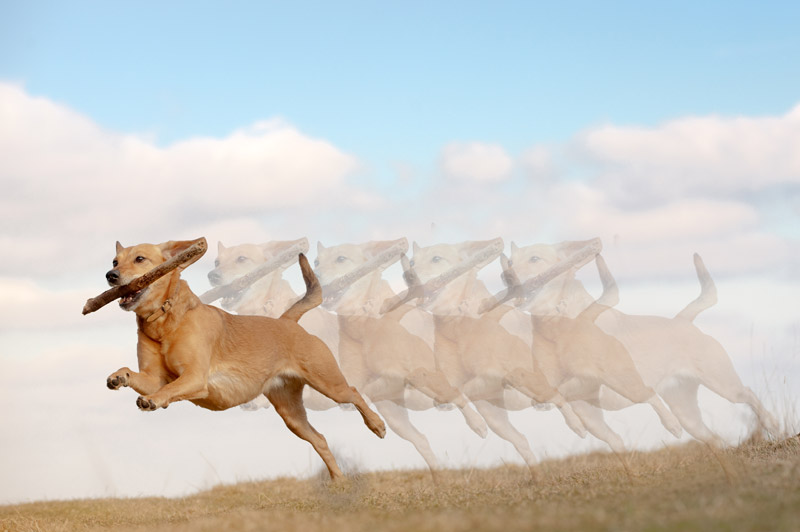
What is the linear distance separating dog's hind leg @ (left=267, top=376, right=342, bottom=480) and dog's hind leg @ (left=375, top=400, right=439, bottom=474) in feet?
6.82

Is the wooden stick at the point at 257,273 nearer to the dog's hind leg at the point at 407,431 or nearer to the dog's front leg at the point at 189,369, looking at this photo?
the dog's hind leg at the point at 407,431

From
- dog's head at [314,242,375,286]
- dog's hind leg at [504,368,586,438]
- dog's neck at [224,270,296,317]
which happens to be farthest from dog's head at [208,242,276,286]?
dog's hind leg at [504,368,586,438]

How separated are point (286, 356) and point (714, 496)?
538 centimetres

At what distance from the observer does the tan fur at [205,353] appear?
32.4ft

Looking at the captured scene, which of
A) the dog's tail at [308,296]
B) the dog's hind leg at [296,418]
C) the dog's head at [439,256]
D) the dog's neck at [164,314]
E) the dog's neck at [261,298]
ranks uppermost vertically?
the dog's neck at [164,314]

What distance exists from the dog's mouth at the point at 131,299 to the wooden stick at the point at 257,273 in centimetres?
494

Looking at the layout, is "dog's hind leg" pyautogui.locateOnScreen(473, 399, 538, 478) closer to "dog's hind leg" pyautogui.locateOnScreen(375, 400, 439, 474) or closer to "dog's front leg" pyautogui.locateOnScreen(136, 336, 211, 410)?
"dog's hind leg" pyautogui.locateOnScreen(375, 400, 439, 474)

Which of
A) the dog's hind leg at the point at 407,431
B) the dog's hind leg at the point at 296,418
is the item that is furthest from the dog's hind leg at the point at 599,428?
the dog's hind leg at the point at 296,418

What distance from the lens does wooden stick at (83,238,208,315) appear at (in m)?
9.71

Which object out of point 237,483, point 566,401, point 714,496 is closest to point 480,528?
point 714,496

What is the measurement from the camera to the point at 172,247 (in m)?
10.2

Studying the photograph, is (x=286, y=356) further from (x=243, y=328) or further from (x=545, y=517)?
(x=545, y=517)

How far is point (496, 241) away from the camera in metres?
14.9

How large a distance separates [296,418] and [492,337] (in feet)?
12.9
